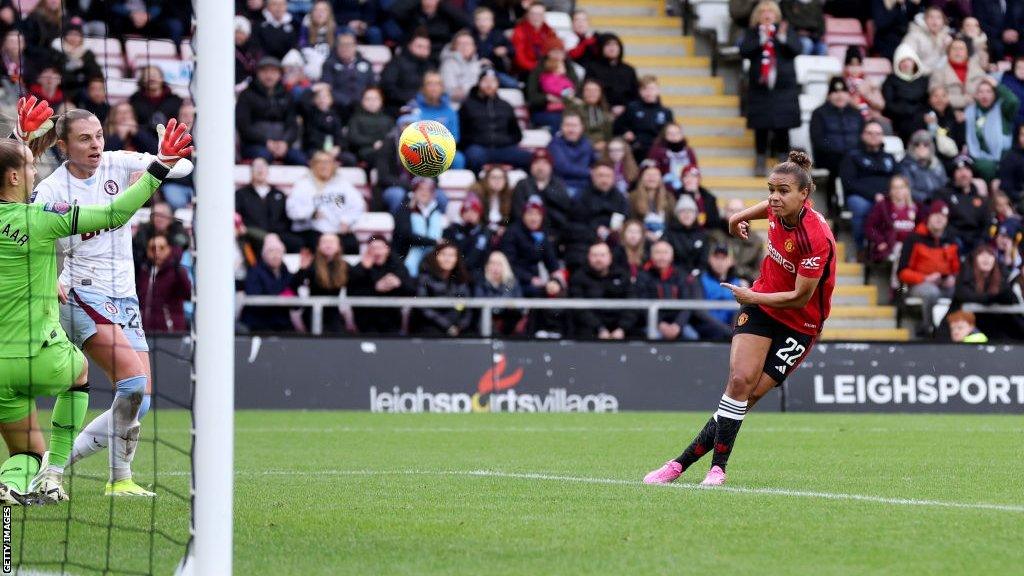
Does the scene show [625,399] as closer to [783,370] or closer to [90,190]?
[783,370]

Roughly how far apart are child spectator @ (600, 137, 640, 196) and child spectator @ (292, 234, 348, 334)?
4022 mm

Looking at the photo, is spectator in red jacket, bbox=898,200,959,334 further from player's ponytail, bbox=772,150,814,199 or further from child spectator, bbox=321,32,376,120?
player's ponytail, bbox=772,150,814,199

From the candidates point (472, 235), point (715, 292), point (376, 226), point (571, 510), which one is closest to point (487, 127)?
point (472, 235)

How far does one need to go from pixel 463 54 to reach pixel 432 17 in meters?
0.93

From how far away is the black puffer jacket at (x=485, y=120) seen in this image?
2036 centimetres

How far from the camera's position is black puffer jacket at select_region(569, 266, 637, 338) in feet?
Result: 61.6

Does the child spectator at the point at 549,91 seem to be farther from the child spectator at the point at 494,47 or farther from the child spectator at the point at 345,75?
the child spectator at the point at 345,75

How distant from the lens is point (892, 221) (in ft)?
68.2

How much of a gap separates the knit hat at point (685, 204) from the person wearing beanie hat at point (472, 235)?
8.06ft

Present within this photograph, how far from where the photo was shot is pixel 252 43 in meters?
20.6

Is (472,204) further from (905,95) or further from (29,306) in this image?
(29,306)

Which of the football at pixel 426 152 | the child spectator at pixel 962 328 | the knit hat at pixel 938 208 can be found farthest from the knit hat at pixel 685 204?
the football at pixel 426 152

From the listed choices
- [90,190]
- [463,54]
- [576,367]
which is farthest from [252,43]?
[90,190]

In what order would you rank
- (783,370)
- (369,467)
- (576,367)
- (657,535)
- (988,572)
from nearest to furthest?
(988,572) < (657,535) < (783,370) < (369,467) < (576,367)
